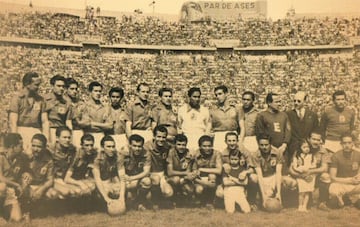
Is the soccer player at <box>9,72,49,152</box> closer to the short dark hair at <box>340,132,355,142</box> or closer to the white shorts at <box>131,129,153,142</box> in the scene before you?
the white shorts at <box>131,129,153,142</box>

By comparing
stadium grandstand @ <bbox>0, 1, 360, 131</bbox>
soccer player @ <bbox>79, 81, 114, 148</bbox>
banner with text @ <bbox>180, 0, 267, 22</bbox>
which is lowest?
soccer player @ <bbox>79, 81, 114, 148</bbox>

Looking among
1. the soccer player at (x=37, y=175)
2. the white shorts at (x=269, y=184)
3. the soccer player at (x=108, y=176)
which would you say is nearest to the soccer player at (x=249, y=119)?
the white shorts at (x=269, y=184)

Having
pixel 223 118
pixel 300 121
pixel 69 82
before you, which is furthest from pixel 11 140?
pixel 300 121

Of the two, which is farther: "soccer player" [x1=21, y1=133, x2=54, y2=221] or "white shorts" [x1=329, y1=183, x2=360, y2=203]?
"white shorts" [x1=329, y1=183, x2=360, y2=203]

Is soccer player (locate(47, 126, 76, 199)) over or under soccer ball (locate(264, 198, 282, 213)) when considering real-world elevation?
over

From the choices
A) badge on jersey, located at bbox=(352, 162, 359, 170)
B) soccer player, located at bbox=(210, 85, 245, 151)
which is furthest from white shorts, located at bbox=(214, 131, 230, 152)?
badge on jersey, located at bbox=(352, 162, 359, 170)

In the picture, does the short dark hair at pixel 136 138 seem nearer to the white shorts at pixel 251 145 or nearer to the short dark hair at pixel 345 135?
the white shorts at pixel 251 145

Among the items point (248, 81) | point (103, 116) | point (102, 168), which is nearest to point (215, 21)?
point (248, 81)
